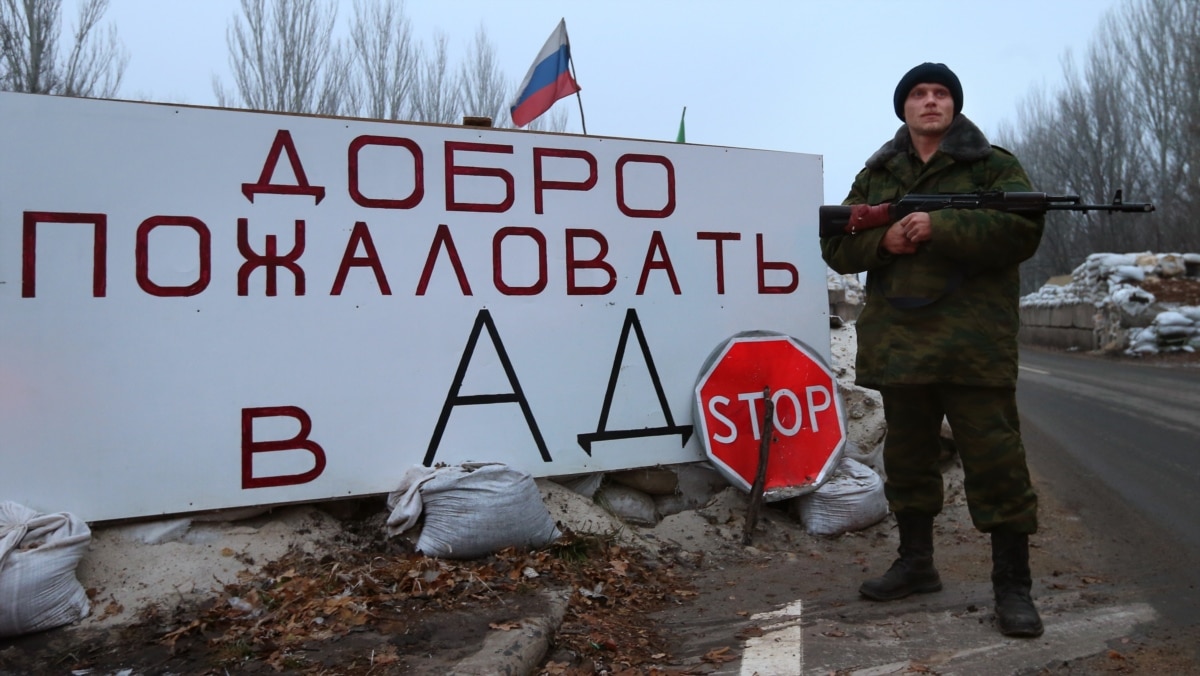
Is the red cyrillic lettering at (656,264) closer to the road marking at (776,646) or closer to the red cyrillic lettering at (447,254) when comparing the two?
the red cyrillic lettering at (447,254)

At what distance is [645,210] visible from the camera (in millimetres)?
4137

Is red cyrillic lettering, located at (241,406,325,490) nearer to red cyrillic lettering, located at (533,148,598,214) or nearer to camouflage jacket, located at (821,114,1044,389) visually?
red cyrillic lettering, located at (533,148,598,214)

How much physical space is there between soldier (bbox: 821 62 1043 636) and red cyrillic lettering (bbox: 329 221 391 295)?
1.80m

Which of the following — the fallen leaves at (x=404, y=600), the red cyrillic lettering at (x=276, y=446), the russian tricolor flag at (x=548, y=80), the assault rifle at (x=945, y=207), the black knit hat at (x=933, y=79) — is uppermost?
the russian tricolor flag at (x=548, y=80)

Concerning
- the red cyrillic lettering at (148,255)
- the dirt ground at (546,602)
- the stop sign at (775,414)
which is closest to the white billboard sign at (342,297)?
the red cyrillic lettering at (148,255)

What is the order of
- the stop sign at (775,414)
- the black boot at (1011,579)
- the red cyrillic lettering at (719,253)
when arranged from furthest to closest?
the red cyrillic lettering at (719,253) → the stop sign at (775,414) → the black boot at (1011,579)

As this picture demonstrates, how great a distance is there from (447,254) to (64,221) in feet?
4.69

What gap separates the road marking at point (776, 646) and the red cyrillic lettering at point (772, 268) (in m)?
1.77

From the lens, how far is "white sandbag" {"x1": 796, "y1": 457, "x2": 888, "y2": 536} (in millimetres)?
4016

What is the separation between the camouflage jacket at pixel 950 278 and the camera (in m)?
2.72

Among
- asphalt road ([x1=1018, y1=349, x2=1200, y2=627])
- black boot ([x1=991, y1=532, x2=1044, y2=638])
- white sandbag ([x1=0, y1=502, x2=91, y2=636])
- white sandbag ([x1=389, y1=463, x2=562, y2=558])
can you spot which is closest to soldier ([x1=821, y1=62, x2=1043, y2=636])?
black boot ([x1=991, y1=532, x2=1044, y2=638])

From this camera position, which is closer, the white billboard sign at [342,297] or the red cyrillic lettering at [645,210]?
the white billboard sign at [342,297]

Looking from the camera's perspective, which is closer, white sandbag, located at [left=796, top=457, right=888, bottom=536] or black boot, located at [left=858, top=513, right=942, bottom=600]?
black boot, located at [left=858, top=513, right=942, bottom=600]

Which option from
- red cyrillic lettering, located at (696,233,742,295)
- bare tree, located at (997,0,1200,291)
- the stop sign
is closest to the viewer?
the stop sign
